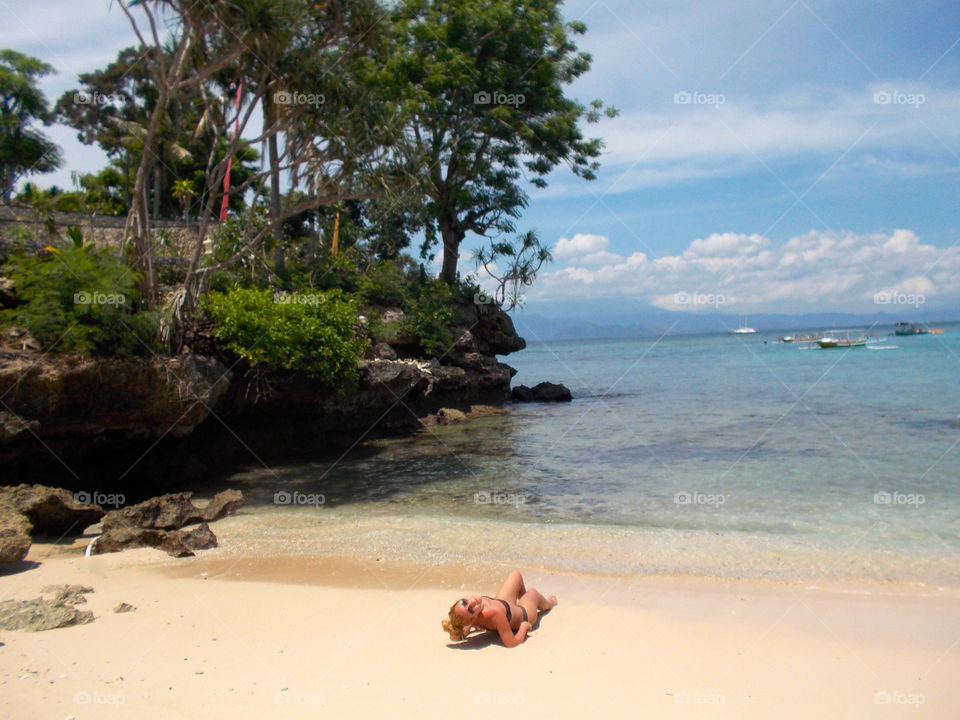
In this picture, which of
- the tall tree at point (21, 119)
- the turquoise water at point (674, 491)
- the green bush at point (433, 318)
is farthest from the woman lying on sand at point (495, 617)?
the tall tree at point (21, 119)

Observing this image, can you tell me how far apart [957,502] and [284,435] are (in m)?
12.8

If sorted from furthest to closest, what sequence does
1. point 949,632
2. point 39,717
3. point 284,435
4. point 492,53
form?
point 492,53 < point 284,435 < point 949,632 < point 39,717

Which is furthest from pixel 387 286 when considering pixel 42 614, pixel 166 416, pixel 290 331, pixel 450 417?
pixel 42 614

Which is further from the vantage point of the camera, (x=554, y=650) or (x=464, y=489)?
(x=464, y=489)

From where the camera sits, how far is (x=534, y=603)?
5.61 m

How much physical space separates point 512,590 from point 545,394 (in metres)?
22.2

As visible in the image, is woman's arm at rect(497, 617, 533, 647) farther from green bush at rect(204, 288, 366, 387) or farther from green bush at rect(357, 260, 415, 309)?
green bush at rect(357, 260, 415, 309)

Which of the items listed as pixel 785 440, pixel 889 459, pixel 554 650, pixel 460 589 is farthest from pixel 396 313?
pixel 554 650

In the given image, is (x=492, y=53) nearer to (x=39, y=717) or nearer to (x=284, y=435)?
(x=284, y=435)

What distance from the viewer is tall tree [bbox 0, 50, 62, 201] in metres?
31.5

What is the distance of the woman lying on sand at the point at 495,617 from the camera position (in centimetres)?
490

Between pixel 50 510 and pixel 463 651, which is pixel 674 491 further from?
pixel 50 510

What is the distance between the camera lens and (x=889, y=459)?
41.8ft

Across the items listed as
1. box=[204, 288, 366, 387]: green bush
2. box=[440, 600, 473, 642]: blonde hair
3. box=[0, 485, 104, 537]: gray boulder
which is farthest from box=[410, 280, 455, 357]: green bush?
box=[440, 600, 473, 642]: blonde hair
